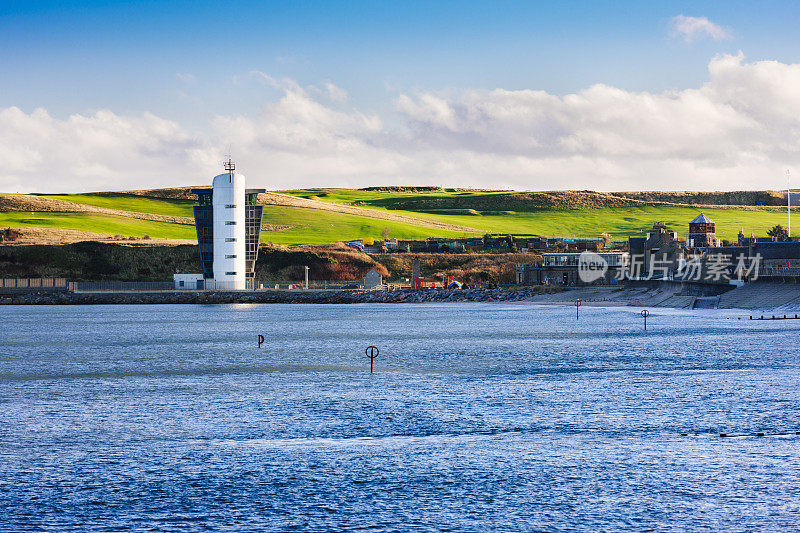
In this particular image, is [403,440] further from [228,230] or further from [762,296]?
[228,230]

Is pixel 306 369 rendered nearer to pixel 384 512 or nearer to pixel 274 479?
pixel 274 479

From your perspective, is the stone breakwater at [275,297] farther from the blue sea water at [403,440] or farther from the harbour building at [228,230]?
the blue sea water at [403,440]

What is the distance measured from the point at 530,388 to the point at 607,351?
21.8m

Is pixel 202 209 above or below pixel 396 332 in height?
above

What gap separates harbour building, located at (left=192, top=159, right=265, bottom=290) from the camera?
16675cm

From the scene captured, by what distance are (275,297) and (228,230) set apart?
15278 mm

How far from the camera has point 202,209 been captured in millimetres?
169625

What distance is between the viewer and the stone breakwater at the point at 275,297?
554ft

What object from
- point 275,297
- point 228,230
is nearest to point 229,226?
point 228,230

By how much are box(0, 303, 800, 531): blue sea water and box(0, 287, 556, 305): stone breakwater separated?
103118 mm

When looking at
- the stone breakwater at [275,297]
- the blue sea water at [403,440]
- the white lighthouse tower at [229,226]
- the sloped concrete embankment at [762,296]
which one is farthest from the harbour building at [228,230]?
the blue sea water at [403,440]

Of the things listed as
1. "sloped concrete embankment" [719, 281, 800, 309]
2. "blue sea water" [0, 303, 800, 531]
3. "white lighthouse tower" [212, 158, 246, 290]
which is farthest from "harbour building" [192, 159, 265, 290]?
"blue sea water" [0, 303, 800, 531]

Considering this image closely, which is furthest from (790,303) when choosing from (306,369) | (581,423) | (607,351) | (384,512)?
(384,512)

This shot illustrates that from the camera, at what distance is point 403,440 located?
103 ft
